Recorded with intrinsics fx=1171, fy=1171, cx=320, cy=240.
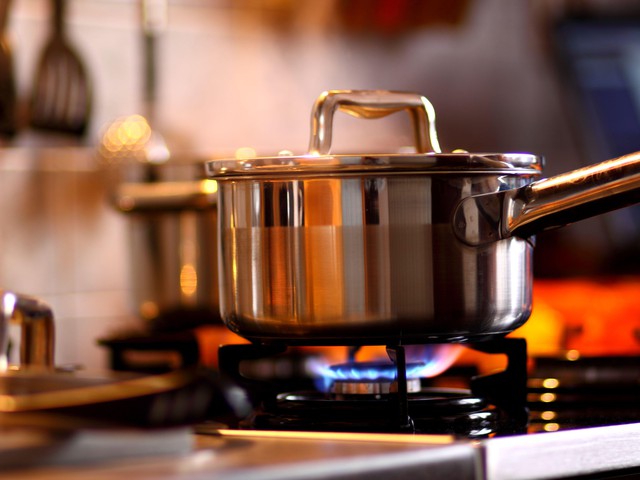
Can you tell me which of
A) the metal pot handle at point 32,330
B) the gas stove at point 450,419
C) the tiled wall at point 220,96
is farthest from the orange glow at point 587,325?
the tiled wall at point 220,96

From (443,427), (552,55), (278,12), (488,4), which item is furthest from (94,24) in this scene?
(443,427)

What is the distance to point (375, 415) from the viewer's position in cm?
73

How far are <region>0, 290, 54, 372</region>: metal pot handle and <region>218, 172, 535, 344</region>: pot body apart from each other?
0.16 meters

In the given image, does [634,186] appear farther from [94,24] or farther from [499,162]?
[94,24]

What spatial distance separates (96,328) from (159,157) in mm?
257

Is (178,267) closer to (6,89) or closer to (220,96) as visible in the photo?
(6,89)

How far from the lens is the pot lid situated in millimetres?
710

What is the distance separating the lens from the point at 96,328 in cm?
163

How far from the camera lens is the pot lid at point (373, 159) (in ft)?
2.33

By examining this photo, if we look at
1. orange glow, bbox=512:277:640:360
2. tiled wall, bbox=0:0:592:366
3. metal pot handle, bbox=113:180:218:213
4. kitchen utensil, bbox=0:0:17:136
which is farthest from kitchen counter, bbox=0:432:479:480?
tiled wall, bbox=0:0:592:366

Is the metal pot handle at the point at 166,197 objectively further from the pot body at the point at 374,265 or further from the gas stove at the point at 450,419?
the pot body at the point at 374,265

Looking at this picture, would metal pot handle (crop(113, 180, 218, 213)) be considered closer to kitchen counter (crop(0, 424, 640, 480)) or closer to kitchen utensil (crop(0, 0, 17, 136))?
kitchen utensil (crop(0, 0, 17, 136))

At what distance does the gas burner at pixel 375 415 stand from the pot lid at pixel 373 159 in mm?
147

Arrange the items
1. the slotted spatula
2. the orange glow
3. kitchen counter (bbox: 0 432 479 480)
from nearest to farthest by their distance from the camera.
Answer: kitchen counter (bbox: 0 432 479 480), the orange glow, the slotted spatula
